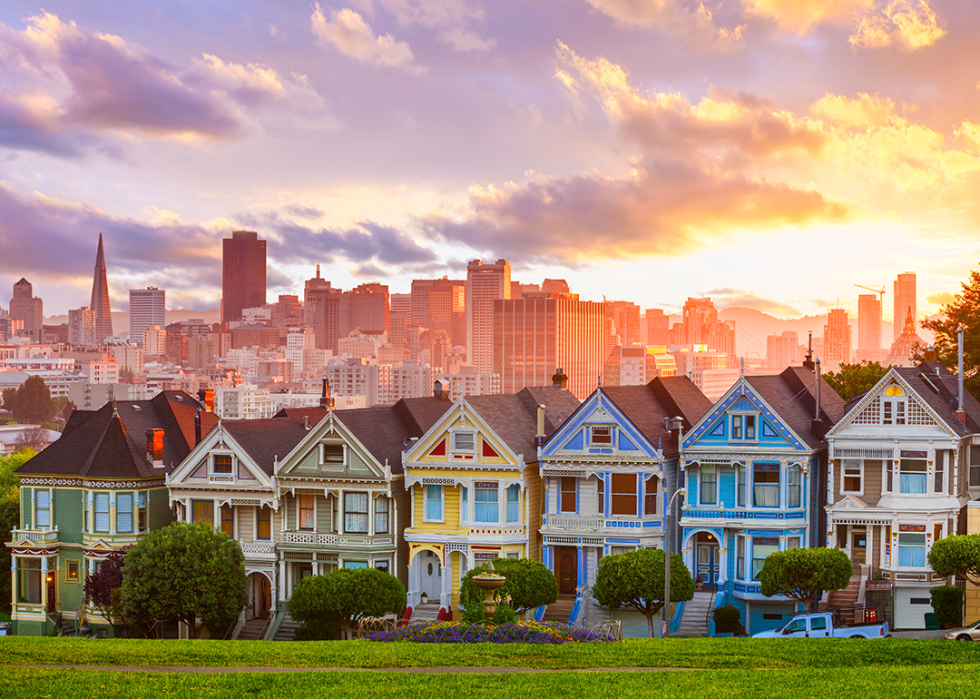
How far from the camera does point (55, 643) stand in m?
36.0

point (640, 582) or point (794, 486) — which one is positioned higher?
point (794, 486)

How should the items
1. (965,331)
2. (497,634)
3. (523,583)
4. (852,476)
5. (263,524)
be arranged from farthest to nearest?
(965,331) → (263,524) → (852,476) → (523,583) → (497,634)

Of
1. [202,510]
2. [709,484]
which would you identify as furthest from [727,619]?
[202,510]

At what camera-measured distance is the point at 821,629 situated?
4138 cm

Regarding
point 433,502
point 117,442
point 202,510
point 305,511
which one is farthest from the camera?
point 117,442

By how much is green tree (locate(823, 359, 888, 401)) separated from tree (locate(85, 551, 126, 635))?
126 ft

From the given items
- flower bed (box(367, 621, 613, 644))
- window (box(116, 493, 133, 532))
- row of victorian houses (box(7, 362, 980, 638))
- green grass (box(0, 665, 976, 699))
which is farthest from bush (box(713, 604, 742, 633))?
window (box(116, 493, 133, 532))

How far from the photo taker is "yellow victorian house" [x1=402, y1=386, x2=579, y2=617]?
5025 centimetres

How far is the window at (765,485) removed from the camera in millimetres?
48719

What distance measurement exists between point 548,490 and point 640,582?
22.1ft

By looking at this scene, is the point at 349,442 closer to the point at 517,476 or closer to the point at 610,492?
the point at 517,476

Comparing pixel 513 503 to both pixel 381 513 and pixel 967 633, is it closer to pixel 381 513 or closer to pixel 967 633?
pixel 381 513

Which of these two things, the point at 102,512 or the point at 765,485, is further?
the point at 102,512

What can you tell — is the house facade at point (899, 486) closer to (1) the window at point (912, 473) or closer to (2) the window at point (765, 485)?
(1) the window at point (912, 473)
